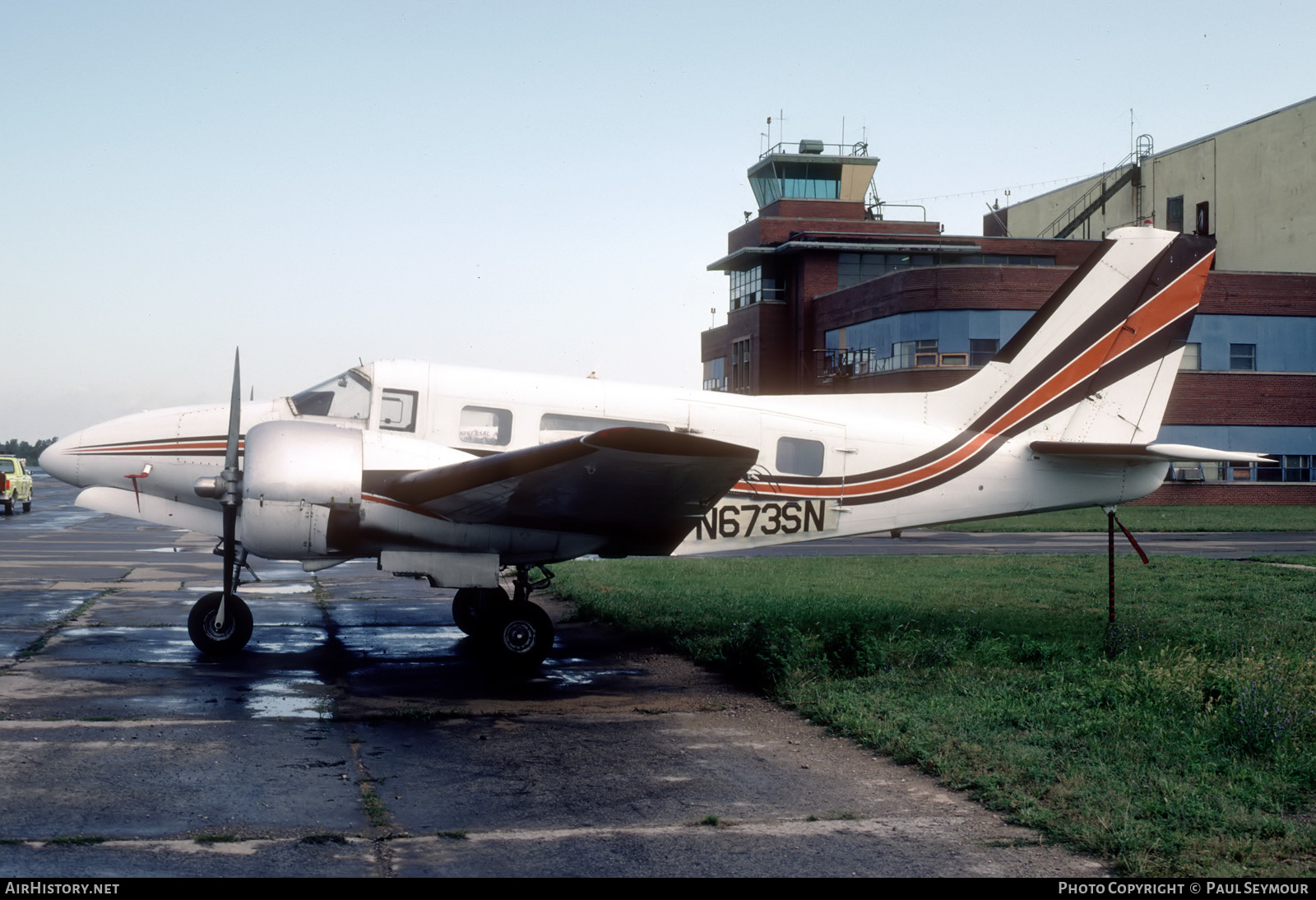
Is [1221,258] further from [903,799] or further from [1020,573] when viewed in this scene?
[903,799]

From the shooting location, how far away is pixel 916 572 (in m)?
22.8

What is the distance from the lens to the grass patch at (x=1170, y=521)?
127 ft

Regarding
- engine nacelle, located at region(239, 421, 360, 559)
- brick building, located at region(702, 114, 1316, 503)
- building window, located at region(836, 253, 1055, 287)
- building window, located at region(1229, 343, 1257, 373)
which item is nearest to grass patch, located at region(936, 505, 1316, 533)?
brick building, located at region(702, 114, 1316, 503)

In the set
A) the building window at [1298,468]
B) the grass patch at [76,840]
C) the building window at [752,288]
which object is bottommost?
the grass patch at [76,840]

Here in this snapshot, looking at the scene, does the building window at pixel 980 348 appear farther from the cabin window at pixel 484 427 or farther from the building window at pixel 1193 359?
the cabin window at pixel 484 427

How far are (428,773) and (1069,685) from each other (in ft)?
20.3

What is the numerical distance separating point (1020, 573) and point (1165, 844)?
54.7 ft

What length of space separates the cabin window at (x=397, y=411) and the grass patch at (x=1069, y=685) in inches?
170

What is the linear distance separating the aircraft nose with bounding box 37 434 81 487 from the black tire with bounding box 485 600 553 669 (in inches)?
211

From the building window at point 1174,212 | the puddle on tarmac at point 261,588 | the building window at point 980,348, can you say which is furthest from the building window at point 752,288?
the puddle on tarmac at point 261,588

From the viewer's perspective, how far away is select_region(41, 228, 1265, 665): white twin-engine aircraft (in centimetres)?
1151

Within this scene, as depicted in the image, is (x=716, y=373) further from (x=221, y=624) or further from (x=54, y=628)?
(x=221, y=624)
